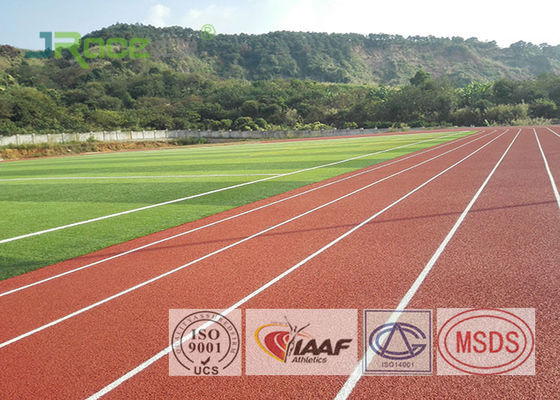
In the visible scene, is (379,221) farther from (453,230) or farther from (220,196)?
(220,196)

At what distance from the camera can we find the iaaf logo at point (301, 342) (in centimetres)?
376

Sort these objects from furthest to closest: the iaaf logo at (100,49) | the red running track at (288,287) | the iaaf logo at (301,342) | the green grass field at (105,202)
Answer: the iaaf logo at (100,49) < the green grass field at (105,202) < the iaaf logo at (301,342) < the red running track at (288,287)

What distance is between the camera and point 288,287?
547 cm

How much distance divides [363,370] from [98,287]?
3.58 meters

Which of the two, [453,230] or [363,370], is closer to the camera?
[363,370]

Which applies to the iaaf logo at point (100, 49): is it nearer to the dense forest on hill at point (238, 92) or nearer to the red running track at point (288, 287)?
the dense forest on hill at point (238, 92)

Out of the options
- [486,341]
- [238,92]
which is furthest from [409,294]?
[238,92]

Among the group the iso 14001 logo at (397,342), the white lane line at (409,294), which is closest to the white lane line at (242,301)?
the iso 14001 logo at (397,342)

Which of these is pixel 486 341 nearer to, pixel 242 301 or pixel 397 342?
pixel 397 342

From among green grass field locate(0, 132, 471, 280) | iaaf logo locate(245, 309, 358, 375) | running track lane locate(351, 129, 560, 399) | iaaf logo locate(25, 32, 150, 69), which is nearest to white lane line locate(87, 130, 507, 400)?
iaaf logo locate(245, 309, 358, 375)

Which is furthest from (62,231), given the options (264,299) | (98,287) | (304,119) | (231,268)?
(304,119)

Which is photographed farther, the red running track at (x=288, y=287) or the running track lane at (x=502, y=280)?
the red running track at (x=288, y=287)

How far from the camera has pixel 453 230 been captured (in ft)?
25.7

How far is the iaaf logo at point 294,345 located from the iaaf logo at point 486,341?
87cm
